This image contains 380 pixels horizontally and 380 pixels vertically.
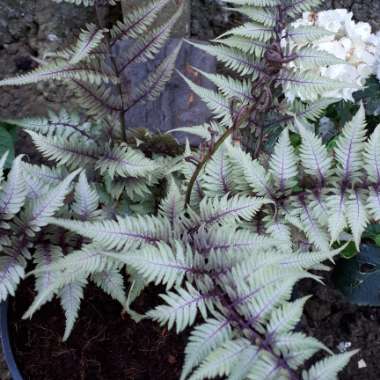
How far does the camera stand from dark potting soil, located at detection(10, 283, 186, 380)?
1.44 metres

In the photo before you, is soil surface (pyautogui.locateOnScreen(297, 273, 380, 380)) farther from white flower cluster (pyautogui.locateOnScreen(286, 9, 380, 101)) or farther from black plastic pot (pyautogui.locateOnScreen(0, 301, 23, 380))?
black plastic pot (pyautogui.locateOnScreen(0, 301, 23, 380))

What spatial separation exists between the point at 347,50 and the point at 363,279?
0.72 m

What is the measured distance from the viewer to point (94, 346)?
1457mm

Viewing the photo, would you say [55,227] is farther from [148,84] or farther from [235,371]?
[235,371]

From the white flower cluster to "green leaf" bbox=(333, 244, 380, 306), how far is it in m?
0.51

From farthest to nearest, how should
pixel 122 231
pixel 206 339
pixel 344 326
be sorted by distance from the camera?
pixel 344 326 < pixel 122 231 < pixel 206 339

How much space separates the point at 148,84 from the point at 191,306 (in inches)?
26.4

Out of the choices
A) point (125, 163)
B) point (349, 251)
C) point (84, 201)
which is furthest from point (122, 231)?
point (349, 251)

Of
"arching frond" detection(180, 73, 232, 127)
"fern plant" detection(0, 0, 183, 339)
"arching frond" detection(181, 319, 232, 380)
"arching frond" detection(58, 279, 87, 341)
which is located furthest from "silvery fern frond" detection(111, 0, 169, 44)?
"arching frond" detection(181, 319, 232, 380)

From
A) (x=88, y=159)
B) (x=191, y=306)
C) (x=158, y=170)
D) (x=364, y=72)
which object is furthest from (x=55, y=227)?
(x=364, y=72)

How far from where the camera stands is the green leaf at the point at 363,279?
5.54 ft

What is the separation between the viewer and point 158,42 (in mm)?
1374

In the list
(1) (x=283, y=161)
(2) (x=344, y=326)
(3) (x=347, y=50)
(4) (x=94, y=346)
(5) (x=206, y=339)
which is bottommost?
(2) (x=344, y=326)

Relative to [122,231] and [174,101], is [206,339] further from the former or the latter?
[174,101]
